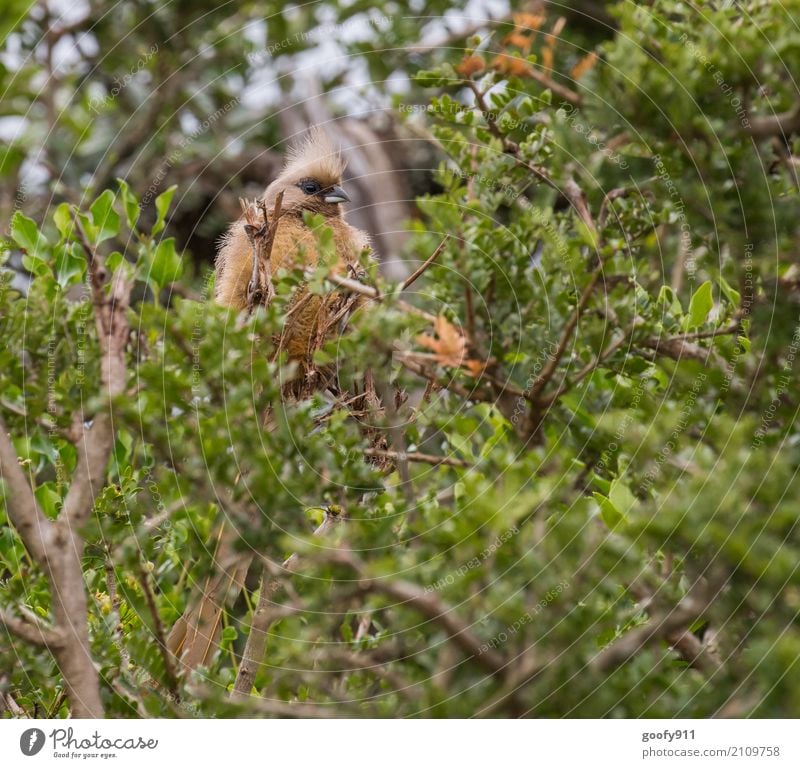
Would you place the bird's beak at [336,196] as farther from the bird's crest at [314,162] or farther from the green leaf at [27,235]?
the green leaf at [27,235]

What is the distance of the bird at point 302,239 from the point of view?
7.63 feet

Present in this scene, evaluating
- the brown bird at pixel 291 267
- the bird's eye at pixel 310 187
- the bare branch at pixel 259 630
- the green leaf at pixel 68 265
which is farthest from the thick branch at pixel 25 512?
the bird's eye at pixel 310 187

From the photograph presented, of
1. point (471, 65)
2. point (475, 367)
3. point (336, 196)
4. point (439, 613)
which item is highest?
point (336, 196)

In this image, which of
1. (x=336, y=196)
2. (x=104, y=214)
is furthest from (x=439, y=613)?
(x=336, y=196)

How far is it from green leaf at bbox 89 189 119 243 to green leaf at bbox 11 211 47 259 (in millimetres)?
141

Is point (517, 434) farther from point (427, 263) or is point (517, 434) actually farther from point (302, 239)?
point (302, 239)

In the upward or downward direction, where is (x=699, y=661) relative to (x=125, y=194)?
downward

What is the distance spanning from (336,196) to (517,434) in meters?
2.05

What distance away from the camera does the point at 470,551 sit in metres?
1.39

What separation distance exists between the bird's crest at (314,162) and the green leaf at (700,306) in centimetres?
193

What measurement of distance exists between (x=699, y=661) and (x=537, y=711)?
1.05 ft

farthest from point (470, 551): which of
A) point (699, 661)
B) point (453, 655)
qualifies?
point (699, 661)

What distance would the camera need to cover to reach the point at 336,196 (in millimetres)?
3668
